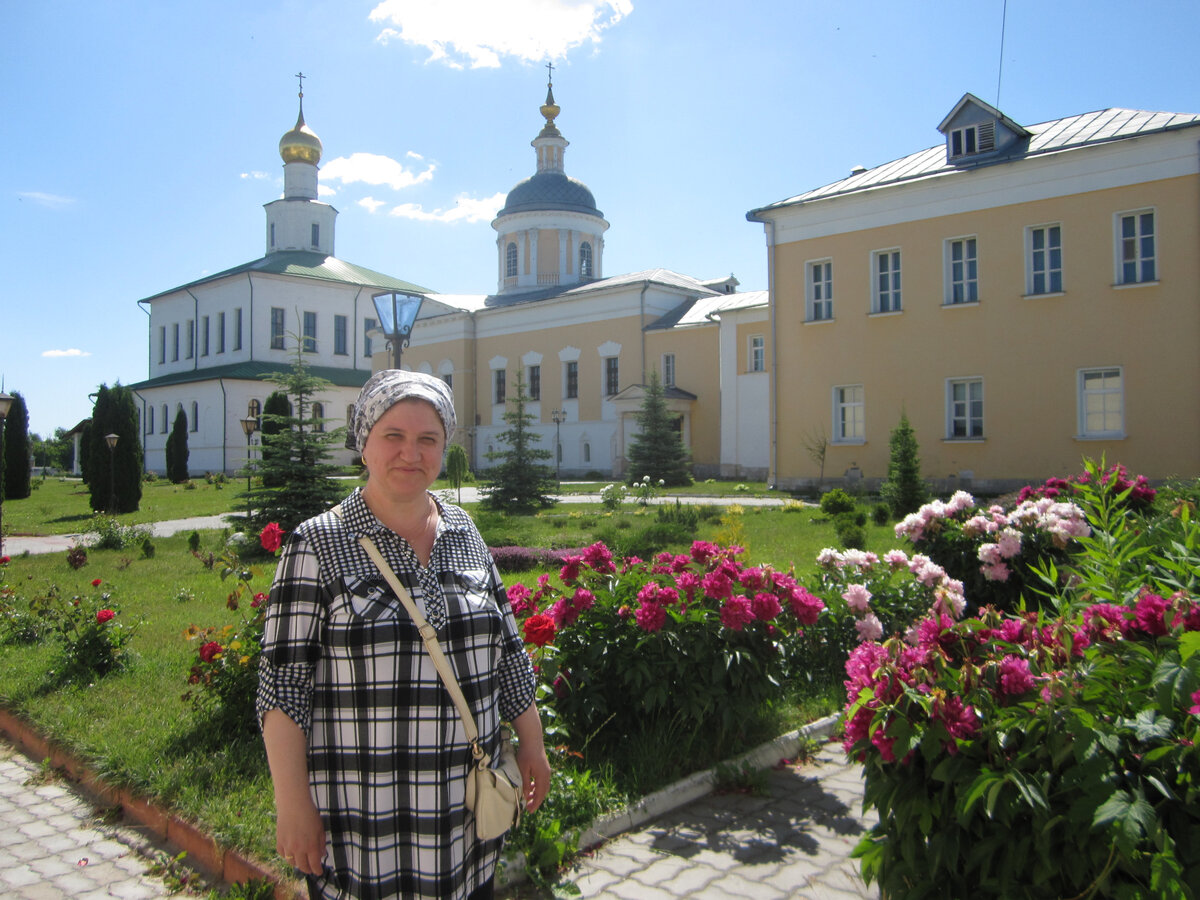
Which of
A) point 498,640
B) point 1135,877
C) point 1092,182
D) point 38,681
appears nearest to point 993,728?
point 1135,877

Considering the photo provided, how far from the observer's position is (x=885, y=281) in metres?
20.9

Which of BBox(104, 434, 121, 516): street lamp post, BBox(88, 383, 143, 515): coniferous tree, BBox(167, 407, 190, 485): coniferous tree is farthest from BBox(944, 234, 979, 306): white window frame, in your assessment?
BBox(167, 407, 190, 485): coniferous tree

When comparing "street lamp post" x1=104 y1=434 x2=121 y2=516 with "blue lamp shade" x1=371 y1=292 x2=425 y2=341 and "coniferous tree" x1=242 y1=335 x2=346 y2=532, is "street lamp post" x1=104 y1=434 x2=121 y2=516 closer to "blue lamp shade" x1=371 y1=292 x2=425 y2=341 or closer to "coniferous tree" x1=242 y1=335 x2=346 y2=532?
"coniferous tree" x1=242 y1=335 x2=346 y2=532

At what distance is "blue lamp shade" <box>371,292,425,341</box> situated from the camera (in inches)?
325

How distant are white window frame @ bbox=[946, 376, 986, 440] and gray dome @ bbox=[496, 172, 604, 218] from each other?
2411 cm

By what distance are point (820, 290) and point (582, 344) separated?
580 inches

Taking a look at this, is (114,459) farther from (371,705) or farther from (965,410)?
(371,705)

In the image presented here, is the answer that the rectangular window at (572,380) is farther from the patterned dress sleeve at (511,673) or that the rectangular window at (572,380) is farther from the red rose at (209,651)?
the patterned dress sleeve at (511,673)

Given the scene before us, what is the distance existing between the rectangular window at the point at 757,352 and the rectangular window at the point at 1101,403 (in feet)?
36.9

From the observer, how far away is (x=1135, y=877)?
180 cm

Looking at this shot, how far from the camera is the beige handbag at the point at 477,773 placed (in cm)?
201

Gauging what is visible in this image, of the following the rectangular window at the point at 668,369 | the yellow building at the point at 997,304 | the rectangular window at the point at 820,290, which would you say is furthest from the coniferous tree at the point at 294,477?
the rectangular window at the point at 668,369

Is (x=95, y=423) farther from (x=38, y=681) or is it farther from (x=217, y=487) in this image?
(x=38, y=681)

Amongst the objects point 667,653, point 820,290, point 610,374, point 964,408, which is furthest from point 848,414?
point 667,653
